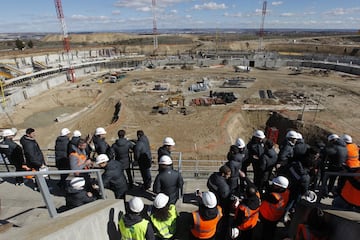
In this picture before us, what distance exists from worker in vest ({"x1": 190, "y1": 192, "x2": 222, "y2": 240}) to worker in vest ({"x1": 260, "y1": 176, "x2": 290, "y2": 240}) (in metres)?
0.99

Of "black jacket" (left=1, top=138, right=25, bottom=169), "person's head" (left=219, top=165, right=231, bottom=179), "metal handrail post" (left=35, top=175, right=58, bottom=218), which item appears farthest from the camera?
"black jacket" (left=1, top=138, right=25, bottom=169)

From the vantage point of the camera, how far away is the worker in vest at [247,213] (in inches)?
155

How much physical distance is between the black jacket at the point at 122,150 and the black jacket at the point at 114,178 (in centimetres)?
99

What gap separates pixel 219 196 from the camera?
4660 mm

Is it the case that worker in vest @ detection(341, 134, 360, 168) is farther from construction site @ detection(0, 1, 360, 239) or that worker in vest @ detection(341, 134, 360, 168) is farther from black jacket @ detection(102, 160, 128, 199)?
black jacket @ detection(102, 160, 128, 199)

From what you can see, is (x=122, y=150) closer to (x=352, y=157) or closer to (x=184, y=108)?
(x=352, y=157)

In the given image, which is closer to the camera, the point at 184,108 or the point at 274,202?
the point at 274,202

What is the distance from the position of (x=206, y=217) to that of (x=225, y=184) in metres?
1.02

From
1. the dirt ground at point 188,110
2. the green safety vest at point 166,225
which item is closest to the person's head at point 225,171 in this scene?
the green safety vest at point 166,225

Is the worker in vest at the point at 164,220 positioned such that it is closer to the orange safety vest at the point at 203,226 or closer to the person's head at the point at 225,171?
the orange safety vest at the point at 203,226

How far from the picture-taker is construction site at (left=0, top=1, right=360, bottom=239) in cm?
574

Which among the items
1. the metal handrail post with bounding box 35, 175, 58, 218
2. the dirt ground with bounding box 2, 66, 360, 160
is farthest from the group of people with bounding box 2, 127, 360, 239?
the dirt ground with bounding box 2, 66, 360, 160

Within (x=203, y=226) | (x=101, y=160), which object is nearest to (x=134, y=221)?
(x=203, y=226)

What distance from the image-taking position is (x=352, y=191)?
13.5ft
